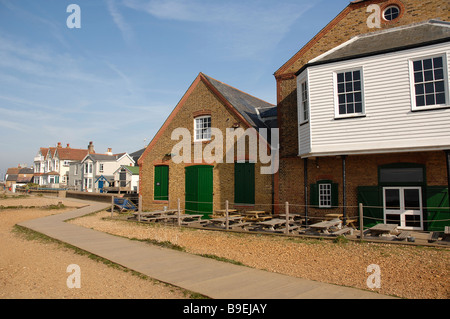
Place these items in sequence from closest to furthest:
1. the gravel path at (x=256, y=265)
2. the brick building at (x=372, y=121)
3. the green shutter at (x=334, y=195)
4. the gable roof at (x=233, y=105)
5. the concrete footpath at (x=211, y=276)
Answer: the concrete footpath at (x=211, y=276) → the gravel path at (x=256, y=265) → the brick building at (x=372, y=121) → the green shutter at (x=334, y=195) → the gable roof at (x=233, y=105)

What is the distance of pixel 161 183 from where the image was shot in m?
21.0

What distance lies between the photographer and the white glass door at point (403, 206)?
12791mm

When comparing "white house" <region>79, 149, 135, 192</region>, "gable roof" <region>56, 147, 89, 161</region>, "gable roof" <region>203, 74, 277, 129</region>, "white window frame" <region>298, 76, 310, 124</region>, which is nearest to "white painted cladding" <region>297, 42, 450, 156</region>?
"white window frame" <region>298, 76, 310, 124</region>

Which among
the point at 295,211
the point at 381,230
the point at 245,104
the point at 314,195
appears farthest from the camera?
the point at 245,104

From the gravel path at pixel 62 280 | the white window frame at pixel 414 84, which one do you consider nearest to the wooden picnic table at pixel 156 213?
the gravel path at pixel 62 280

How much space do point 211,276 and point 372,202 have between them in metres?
9.39

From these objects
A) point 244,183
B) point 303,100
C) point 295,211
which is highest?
point 303,100

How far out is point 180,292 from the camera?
5.83 m

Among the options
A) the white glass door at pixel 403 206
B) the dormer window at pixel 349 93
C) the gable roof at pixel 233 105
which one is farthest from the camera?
the gable roof at pixel 233 105

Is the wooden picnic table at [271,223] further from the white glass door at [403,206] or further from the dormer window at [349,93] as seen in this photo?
the dormer window at [349,93]

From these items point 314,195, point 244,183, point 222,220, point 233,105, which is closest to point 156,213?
point 244,183

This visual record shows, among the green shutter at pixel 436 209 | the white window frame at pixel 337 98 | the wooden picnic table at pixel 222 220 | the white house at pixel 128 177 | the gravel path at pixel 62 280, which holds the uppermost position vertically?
the white window frame at pixel 337 98

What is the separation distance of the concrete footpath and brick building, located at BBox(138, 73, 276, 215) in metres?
7.91

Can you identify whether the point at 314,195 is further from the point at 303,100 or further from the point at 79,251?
the point at 79,251
